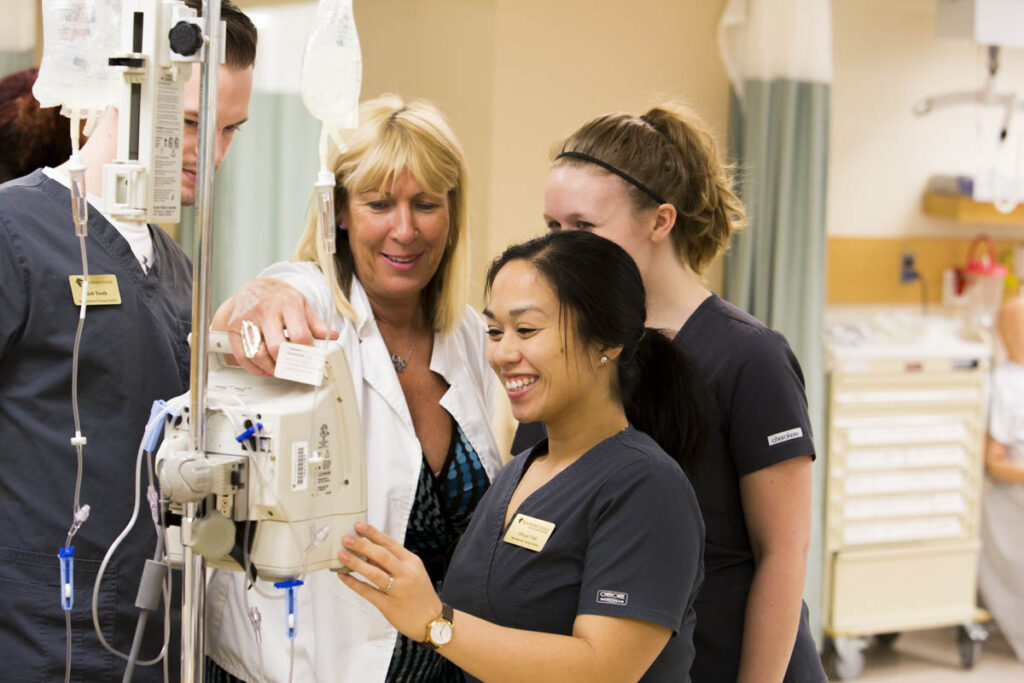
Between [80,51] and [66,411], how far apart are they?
0.55 metres

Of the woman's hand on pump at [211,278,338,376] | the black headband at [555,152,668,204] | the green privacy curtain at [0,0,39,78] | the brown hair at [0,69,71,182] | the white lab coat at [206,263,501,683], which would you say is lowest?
the white lab coat at [206,263,501,683]

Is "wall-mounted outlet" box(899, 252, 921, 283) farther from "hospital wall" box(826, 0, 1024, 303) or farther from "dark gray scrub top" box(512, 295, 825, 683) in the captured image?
"dark gray scrub top" box(512, 295, 825, 683)

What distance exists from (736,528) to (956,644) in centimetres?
325

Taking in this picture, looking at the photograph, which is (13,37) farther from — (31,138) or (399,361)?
(399,361)

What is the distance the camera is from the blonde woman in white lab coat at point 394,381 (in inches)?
64.2

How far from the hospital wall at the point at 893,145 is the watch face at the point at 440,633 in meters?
3.50

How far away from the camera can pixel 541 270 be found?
1359 millimetres

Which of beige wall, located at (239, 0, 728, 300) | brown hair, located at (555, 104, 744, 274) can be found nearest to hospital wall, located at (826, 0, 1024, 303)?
beige wall, located at (239, 0, 728, 300)

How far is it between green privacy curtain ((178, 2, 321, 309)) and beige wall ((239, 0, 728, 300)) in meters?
0.30

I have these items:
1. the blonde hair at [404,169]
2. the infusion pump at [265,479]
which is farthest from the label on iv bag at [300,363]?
the blonde hair at [404,169]

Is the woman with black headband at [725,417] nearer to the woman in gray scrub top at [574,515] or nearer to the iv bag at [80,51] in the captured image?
the woman in gray scrub top at [574,515]

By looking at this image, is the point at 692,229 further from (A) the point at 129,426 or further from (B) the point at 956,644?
(B) the point at 956,644

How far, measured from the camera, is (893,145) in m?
4.54

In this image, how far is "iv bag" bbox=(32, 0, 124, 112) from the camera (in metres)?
1.19
